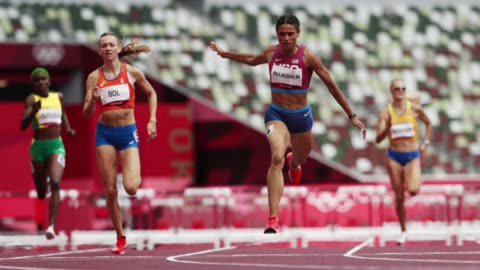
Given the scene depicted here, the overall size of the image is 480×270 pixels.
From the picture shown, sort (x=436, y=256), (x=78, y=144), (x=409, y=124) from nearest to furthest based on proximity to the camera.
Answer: (x=436, y=256) → (x=409, y=124) → (x=78, y=144)

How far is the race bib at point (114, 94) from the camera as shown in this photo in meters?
11.8

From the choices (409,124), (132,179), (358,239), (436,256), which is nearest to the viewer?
(436,256)

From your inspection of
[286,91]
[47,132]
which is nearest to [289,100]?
[286,91]

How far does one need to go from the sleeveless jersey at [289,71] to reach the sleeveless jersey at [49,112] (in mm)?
4880

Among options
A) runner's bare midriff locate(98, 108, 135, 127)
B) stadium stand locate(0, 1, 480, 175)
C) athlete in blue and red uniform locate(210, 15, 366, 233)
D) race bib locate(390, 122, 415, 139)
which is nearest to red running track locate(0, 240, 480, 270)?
athlete in blue and red uniform locate(210, 15, 366, 233)

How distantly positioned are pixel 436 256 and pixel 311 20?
101 ft

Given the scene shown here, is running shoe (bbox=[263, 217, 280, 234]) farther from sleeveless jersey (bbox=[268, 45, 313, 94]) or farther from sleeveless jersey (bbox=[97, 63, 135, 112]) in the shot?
sleeveless jersey (bbox=[97, 63, 135, 112])

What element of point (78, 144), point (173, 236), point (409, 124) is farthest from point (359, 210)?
point (78, 144)

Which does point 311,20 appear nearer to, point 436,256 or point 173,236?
point 173,236

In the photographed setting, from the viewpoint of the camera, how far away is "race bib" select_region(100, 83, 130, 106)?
11758mm

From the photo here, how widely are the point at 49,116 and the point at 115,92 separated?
3.90 meters

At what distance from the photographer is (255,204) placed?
73.6 ft

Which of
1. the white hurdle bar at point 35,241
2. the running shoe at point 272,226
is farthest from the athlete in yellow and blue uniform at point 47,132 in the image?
the running shoe at point 272,226

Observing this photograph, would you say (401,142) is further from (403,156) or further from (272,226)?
(272,226)
